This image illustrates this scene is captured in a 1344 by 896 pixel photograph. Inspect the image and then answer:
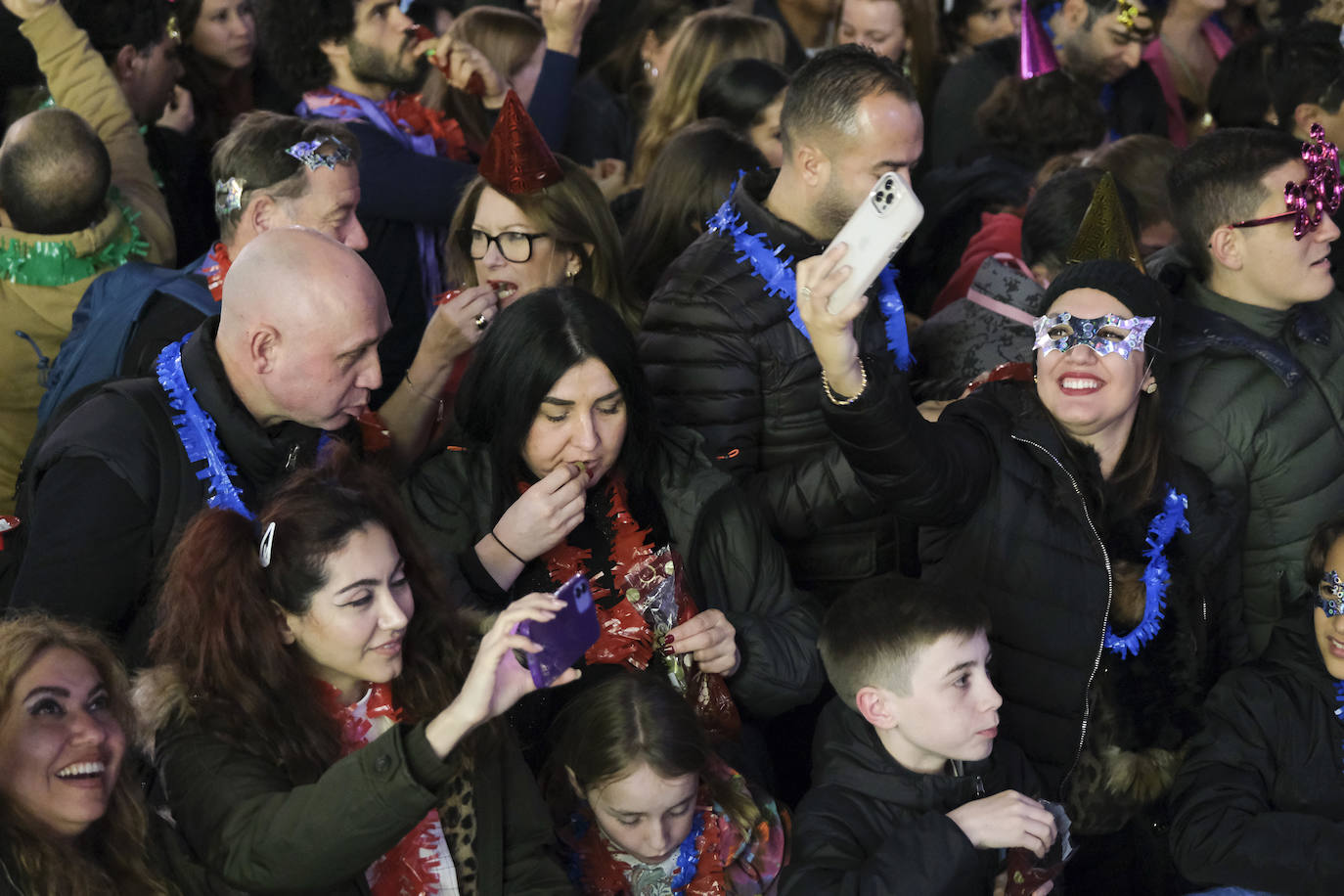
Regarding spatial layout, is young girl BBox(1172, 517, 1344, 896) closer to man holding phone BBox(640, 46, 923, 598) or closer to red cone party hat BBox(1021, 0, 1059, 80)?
man holding phone BBox(640, 46, 923, 598)

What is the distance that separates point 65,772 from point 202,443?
75cm

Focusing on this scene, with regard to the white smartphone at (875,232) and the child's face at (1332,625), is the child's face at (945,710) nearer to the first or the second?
the white smartphone at (875,232)

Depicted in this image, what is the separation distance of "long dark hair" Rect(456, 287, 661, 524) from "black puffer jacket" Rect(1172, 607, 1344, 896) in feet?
4.27

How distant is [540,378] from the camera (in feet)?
11.0

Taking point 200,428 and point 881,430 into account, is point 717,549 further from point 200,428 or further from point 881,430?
point 200,428

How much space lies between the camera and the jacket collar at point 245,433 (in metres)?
3.17

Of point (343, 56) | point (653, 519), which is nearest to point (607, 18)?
point (343, 56)

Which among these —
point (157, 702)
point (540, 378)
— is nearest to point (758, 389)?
point (540, 378)

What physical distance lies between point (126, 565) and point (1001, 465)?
174cm

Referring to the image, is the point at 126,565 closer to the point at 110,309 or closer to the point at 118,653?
the point at 118,653

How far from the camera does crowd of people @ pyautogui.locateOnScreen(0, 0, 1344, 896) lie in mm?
2787

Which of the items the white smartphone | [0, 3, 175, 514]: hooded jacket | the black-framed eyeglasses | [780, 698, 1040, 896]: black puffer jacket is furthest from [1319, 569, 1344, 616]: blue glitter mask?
[0, 3, 175, 514]: hooded jacket

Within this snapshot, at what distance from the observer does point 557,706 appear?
11.1 feet

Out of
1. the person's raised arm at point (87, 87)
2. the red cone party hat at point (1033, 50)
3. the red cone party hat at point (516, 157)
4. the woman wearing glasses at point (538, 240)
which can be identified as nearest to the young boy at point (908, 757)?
the woman wearing glasses at point (538, 240)
